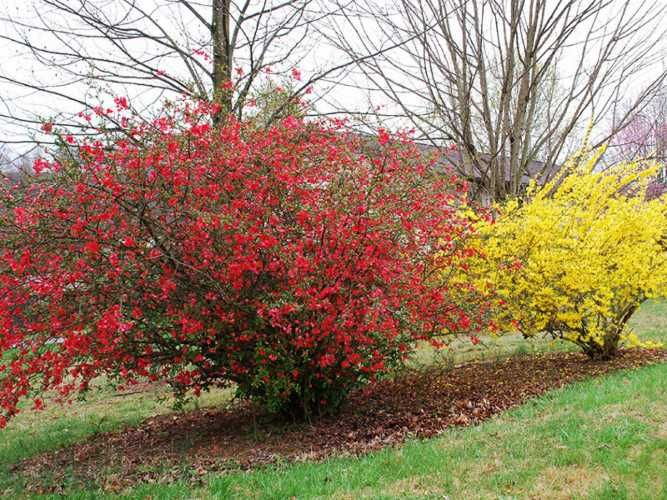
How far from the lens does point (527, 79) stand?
29.1 feet

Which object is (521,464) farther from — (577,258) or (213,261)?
(577,258)

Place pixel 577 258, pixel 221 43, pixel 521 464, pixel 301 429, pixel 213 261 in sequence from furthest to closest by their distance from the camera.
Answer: pixel 221 43 → pixel 577 258 → pixel 301 429 → pixel 213 261 → pixel 521 464

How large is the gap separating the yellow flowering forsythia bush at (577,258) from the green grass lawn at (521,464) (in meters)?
1.28

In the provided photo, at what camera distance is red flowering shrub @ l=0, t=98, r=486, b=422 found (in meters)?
4.77

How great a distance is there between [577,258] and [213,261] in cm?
425

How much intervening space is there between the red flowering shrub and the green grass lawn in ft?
3.44

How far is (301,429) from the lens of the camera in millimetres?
6016

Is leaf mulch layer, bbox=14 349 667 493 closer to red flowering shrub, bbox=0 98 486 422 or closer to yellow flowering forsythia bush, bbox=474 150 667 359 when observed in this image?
red flowering shrub, bbox=0 98 486 422

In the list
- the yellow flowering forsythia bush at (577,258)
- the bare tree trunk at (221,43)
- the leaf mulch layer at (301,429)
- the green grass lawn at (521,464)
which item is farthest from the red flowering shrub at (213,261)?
the bare tree trunk at (221,43)

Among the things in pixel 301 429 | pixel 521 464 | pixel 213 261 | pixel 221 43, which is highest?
pixel 221 43

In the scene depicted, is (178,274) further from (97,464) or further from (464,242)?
(464,242)

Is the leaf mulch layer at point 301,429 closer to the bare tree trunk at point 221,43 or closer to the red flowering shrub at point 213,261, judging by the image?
the red flowering shrub at point 213,261

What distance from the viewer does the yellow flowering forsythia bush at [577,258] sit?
23.1 ft

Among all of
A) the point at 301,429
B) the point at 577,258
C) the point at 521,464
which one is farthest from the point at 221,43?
the point at 521,464
